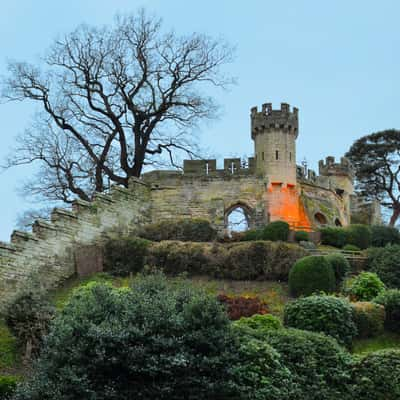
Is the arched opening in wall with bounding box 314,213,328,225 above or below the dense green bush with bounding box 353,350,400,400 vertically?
above

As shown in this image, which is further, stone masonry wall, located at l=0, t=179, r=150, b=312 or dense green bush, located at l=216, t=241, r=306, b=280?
dense green bush, located at l=216, t=241, r=306, b=280

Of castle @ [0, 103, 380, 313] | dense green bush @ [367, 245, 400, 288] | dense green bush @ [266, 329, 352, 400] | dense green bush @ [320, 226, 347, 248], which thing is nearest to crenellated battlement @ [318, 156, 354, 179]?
castle @ [0, 103, 380, 313]

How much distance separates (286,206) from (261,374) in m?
19.5

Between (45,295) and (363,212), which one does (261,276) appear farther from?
(363,212)

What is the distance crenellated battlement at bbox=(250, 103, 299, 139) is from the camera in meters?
40.7

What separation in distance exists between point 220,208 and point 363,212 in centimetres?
1221

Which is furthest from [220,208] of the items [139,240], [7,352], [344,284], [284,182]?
[7,352]

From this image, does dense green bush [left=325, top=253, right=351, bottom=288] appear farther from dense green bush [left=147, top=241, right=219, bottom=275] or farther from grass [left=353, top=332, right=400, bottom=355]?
grass [left=353, top=332, right=400, bottom=355]

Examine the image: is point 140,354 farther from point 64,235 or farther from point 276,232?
point 276,232

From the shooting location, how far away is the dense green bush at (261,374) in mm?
19922

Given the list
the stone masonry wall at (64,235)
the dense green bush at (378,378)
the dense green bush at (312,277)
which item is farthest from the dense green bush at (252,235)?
the dense green bush at (378,378)

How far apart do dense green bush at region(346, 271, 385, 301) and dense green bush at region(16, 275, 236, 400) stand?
9066mm

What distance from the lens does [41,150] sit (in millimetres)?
40594

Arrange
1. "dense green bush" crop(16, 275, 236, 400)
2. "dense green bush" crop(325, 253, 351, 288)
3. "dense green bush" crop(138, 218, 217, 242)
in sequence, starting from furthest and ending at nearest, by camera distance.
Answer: "dense green bush" crop(138, 218, 217, 242)
"dense green bush" crop(325, 253, 351, 288)
"dense green bush" crop(16, 275, 236, 400)
